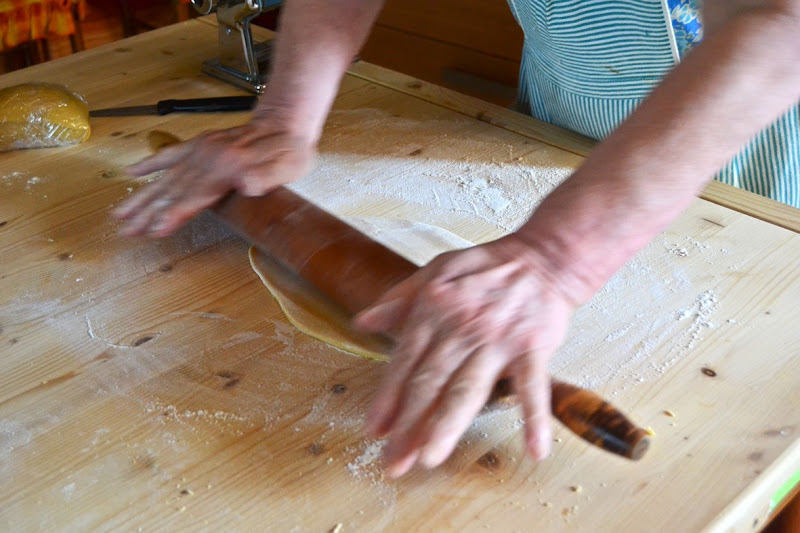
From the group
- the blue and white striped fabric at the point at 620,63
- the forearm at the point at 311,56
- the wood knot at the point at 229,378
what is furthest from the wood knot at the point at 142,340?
the blue and white striped fabric at the point at 620,63

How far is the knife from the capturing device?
4.81 ft

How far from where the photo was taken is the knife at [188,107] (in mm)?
1466

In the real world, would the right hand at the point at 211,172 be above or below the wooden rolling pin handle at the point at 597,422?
Result: above

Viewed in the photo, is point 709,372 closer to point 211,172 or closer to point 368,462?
point 368,462

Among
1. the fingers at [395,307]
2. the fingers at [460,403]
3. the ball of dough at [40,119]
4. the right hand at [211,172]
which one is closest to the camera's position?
the fingers at [460,403]

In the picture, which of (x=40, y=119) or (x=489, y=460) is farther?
(x=40, y=119)

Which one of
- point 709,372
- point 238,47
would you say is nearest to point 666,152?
point 709,372

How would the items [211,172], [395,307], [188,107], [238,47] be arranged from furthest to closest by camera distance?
[238,47] < [188,107] < [211,172] < [395,307]

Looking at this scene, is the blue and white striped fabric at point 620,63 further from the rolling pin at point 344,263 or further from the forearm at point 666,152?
the rolling pin at point 344,263

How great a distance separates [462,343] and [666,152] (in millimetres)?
271

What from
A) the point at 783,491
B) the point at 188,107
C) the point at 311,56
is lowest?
the point at 783,491

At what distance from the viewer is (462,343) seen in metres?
0.74

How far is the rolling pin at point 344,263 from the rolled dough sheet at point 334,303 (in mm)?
26

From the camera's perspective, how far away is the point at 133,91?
156 centimetres
